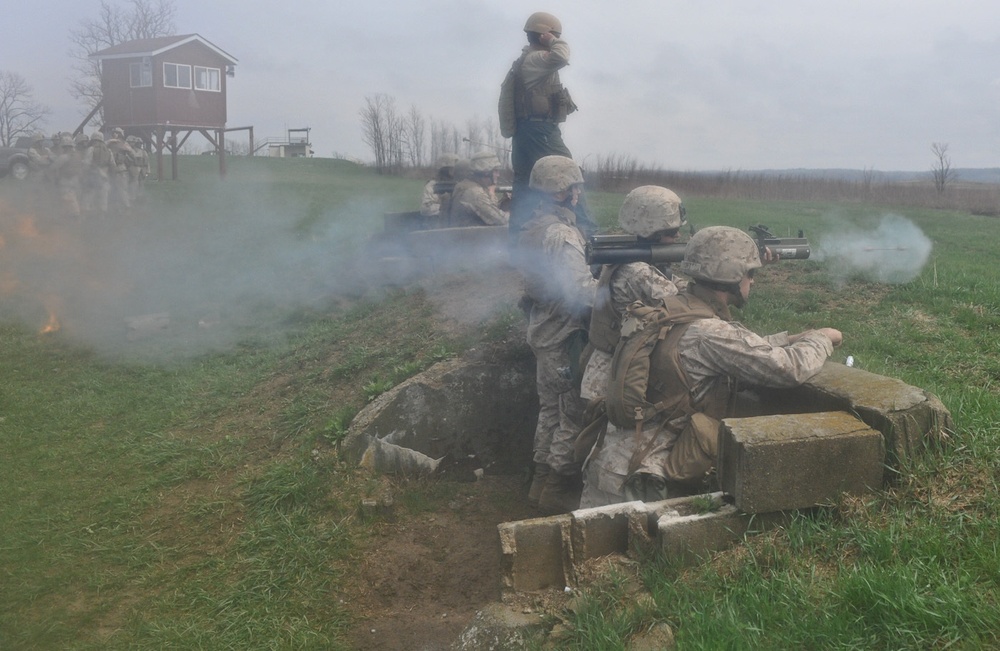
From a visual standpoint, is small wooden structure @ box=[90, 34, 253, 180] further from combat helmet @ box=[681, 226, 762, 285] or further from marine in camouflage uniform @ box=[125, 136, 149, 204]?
combat helmet @ box=[681, 226, 762, 285]

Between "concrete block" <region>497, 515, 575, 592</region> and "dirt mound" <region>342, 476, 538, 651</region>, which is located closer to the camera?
"concrete block" <region>497, 515, 575, 592</region>

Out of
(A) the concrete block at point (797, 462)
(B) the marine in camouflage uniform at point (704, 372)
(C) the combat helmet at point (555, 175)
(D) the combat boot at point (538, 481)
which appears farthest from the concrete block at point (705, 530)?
(C) the combat helmet at point (555, 175)

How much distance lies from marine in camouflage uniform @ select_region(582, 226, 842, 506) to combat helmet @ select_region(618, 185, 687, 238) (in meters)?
0.70

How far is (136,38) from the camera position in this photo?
34344mm

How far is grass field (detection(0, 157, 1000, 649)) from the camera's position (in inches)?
127

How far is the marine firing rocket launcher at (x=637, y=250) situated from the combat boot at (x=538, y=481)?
5.60ft

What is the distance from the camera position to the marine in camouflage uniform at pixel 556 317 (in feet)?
18.5

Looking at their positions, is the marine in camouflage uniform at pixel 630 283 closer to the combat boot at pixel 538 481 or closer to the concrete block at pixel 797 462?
the combat boot at pixel 538 481

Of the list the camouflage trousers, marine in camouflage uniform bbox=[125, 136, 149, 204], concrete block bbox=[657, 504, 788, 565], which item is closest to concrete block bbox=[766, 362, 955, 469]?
concrete block bbox=[657, 504, 788, 565]

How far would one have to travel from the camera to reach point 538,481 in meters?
6.06

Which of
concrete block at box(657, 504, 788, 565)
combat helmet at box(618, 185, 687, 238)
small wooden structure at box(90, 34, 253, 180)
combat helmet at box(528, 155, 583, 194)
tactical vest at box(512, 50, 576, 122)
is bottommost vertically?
concrete block at box(657, 504, 788, 565)

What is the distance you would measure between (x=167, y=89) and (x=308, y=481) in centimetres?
2862

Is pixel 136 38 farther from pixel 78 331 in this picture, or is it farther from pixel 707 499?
pixel 707 499

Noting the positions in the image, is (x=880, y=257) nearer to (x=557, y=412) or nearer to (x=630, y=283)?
(x=557, y=412)
